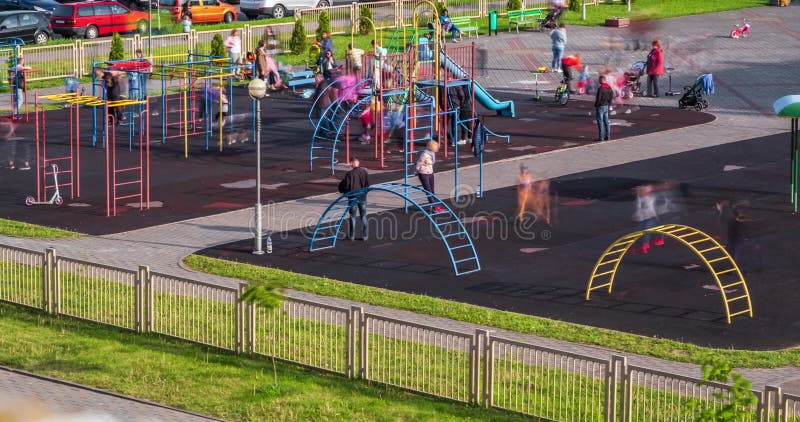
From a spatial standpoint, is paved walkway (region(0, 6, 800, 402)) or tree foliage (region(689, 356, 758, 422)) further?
paved walkway (region(0, 6, 800, 402))

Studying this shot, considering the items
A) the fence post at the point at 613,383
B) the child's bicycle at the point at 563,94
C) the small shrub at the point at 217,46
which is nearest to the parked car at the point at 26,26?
the small shrub at the point at 217,46

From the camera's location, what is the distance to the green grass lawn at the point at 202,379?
14914 mm

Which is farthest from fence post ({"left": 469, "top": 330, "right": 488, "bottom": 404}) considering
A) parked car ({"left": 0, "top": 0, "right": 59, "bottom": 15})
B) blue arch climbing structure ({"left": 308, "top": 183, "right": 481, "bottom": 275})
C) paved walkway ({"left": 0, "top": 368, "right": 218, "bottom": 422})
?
parked car ({"left": 0, "top": 0, "right": 59, "bottom": 15})

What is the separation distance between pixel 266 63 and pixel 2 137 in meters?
9.80

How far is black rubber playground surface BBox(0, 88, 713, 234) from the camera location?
26.3m

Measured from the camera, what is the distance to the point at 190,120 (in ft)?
121

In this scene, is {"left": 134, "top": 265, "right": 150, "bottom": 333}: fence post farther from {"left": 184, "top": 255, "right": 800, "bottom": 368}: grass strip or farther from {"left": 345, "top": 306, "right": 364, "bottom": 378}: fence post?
{"left": 345, "top": 306, "right": 364, "bottom": 378}: fence post

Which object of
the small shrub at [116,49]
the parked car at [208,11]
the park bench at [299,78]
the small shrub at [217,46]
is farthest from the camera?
the parked car at [208,11]

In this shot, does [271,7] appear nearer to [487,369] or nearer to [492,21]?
[492,21]

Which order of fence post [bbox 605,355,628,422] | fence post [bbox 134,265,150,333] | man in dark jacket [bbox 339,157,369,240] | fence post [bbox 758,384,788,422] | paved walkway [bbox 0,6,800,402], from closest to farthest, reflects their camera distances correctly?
1. fence post [bbox 758,384,788,422]
2. fence post [bbox 605,355,628,422]
3. fence post [bbox 134,265,150,333]
4. paved walkway [bbox 0,6,800,402]
5. man in dark jacket [bbox 339,157,369,240]

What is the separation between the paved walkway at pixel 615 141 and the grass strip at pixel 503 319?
244 mm

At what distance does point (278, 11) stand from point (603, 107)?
26.7 m

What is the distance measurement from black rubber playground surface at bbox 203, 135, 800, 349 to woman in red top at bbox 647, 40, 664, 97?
10.0 metres

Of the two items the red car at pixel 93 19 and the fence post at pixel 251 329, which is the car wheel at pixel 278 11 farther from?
the fence post at pixel 251 329
